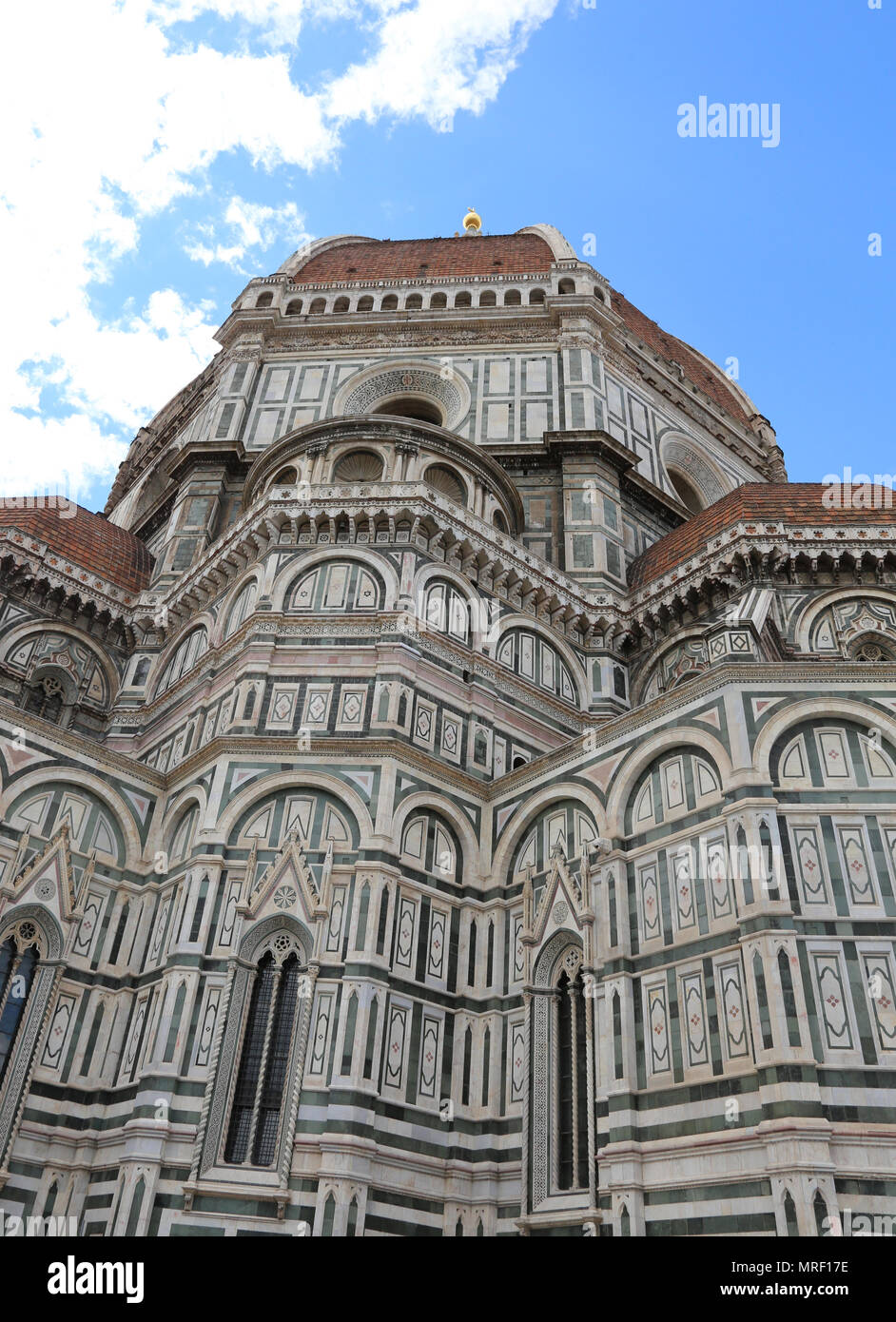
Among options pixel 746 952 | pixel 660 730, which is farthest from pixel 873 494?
pixel 746 952

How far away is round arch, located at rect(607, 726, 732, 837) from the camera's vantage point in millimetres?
16812

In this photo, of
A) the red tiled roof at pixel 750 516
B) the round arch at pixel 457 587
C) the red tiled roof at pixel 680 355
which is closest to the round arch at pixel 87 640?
the round arch at pixel 457 587

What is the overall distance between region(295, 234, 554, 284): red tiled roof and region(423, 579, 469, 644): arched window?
17.8 meters

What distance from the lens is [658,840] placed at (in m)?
16.4

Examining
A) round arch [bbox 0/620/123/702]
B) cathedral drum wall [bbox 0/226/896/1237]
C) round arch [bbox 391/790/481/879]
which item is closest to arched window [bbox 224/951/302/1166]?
cathedral drum wall [bbox 0/226/896/1237]

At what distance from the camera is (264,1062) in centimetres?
1583

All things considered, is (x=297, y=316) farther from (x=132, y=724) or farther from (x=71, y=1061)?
(x=71, y=1061)

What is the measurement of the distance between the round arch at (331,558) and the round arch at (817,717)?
8263 millimetres

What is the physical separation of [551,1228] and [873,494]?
1894cm

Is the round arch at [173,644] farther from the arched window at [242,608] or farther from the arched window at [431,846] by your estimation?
the arched window at [431,846]

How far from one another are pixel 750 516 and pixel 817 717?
971 centimetres

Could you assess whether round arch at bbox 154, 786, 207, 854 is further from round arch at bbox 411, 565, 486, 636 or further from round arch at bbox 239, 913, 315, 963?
round arch at bbox 411, 565, 486, 636

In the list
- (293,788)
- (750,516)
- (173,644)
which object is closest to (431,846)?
(293,788)

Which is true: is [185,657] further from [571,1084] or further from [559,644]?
[571,1084]
